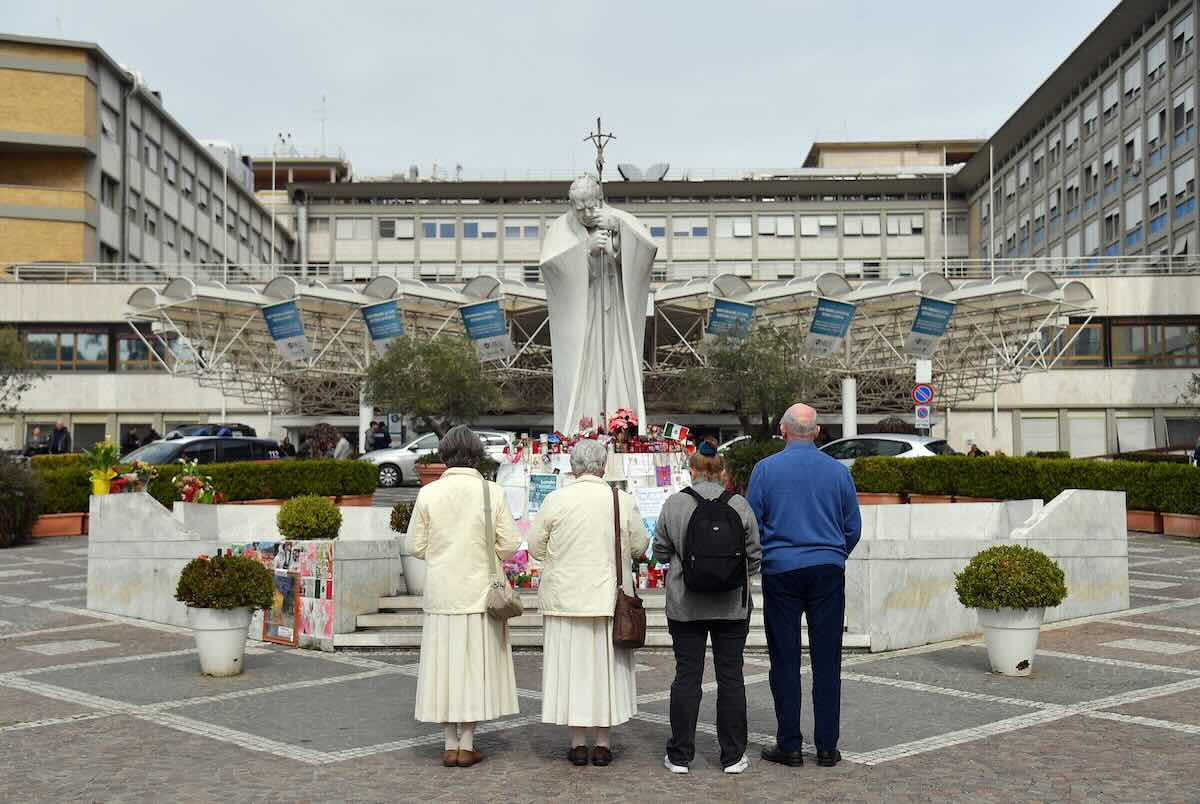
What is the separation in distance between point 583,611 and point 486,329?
27.6 metres

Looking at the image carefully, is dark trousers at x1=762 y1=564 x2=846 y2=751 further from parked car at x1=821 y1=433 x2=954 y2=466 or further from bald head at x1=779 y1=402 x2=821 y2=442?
parked car at x1=821 y1=433 x2=954 y2=466

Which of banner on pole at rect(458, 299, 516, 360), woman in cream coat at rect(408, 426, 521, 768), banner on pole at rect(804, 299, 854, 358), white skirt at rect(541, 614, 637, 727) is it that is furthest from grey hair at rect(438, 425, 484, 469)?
banner on pole at rect(804, 299, 854, 358)

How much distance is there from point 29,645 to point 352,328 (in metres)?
29.6

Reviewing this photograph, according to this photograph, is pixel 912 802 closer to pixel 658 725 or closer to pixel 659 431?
pixel 658 725

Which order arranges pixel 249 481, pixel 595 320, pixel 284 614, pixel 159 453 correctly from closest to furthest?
pixel 284 614
pixel 595 320
pixel 249 481
pixel 159 453

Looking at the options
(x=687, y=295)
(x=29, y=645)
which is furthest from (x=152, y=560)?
(x=687, y=295)

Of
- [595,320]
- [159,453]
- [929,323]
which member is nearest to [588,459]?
[595,320]

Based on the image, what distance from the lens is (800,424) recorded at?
627cm

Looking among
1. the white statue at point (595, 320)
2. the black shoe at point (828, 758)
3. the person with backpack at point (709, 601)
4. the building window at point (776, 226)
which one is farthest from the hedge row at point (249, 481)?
the building window at point (776, 226)

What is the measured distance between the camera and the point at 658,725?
23.0 feet

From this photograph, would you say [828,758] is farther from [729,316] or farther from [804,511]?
[729,316]

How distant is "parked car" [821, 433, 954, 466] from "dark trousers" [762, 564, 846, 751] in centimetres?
1679

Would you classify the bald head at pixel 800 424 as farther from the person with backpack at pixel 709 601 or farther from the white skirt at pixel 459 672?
the white skirt at pixel 459 672

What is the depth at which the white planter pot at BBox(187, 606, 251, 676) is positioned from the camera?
8.67 meters
